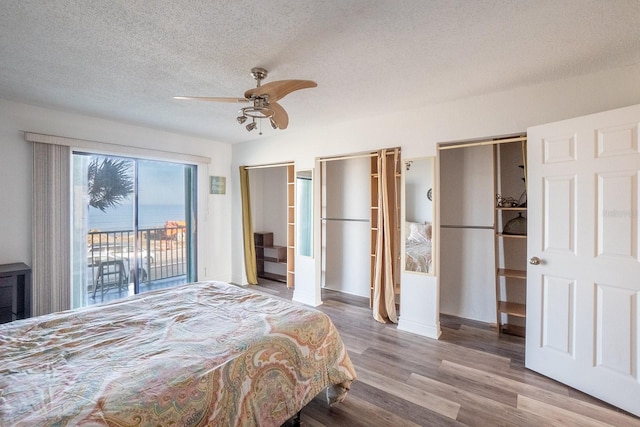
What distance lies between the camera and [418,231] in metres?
3.40

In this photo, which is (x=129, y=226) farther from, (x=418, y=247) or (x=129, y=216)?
(x=418, y=247)

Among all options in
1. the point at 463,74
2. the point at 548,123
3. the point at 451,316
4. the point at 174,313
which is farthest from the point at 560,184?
the point at 174,313

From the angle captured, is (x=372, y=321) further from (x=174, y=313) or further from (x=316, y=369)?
(x=174, y=313)

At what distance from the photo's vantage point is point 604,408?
201 cm

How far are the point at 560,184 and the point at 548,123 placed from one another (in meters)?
0.55

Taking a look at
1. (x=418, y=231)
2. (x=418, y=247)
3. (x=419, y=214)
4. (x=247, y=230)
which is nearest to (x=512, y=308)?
Result: (x=418, y=247)

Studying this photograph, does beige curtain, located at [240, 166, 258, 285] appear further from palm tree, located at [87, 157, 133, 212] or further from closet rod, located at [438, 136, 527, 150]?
closet rod, located at [438, 136, 527, 150]

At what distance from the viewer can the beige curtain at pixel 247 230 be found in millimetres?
5047

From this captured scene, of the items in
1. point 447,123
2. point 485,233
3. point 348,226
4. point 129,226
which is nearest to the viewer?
point 447,123

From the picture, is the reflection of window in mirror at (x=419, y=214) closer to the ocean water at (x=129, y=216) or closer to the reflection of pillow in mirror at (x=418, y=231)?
the reflection of pillow in mirror at (x=418, y=231)

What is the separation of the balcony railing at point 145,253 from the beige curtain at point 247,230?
97 cm

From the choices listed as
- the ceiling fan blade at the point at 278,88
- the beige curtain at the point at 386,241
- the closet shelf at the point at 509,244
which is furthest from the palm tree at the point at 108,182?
the closet shelf at the point at 509,244

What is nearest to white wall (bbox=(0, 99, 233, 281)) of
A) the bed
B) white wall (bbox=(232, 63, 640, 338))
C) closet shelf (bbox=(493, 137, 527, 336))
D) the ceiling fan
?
white wall (bbox=(232, 63, 640, 338))

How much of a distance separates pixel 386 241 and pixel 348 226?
115 centimetres
